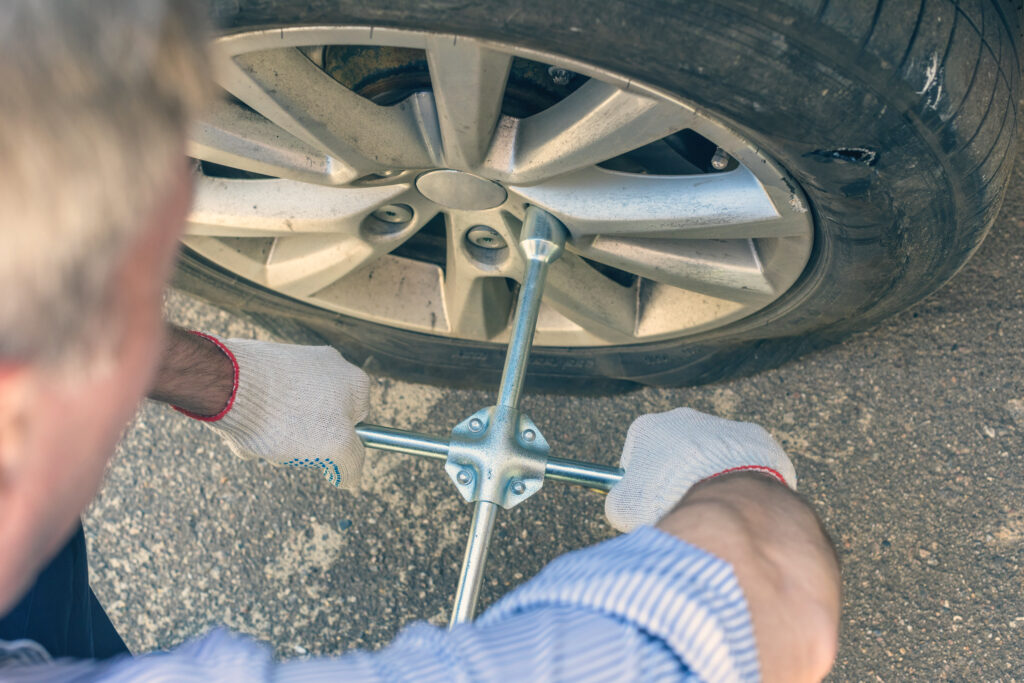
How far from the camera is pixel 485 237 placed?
1.53m

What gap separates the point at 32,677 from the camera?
68 centimetres

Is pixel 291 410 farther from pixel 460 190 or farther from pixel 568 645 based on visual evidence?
pixel 568 645

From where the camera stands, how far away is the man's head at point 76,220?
484mm

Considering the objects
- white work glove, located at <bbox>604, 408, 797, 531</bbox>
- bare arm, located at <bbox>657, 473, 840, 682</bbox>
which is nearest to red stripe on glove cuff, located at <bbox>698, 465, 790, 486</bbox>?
white work glove, located at <bbox>604, 408, 797, 531</bbox>

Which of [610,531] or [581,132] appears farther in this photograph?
[610,531]

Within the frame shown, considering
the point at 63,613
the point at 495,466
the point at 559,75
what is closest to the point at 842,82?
the point at 559,75

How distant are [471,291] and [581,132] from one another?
1.70 feet

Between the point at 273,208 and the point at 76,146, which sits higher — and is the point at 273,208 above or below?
below

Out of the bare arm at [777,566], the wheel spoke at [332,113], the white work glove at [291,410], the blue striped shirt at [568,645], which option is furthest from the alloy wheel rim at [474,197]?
the blue striped shirt at [568,645]

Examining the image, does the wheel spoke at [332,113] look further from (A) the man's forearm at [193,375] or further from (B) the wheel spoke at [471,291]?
(A) the man's forearm at [193,375]

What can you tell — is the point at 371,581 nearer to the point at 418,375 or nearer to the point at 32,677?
the point at 418,375

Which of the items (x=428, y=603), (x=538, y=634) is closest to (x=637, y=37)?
(x=538, y=634)

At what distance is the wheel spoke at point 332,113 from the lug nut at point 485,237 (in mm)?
221

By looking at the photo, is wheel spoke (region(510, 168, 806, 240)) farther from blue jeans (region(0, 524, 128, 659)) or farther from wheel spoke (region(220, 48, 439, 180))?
blue jeans (region(0, 524, 128, 659))
